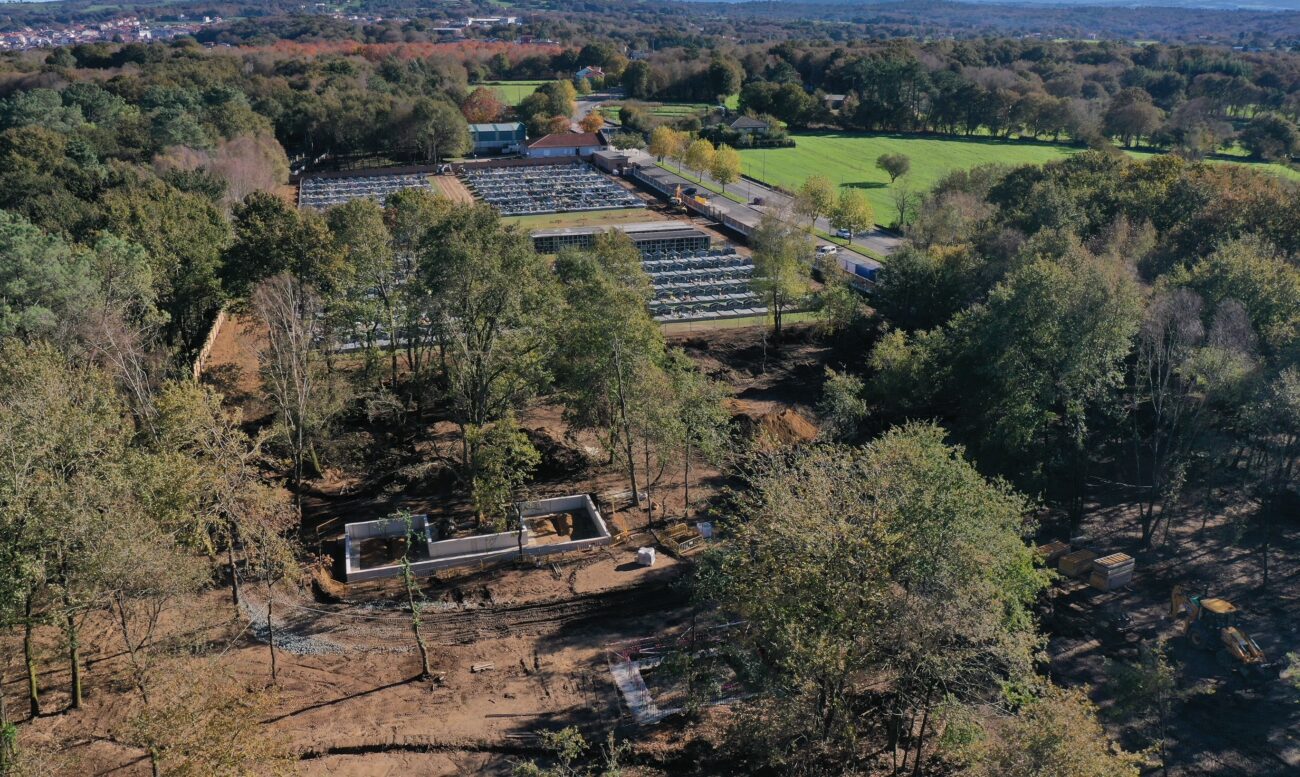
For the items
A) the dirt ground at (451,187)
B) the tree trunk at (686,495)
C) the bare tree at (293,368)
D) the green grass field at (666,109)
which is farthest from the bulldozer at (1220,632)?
the green grass field at (666,109)

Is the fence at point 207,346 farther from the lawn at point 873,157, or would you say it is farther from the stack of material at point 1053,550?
the lawn at point 873,157

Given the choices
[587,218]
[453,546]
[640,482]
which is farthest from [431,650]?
[587,218]

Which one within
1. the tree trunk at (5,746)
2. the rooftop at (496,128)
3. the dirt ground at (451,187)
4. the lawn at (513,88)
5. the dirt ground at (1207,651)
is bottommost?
the dirt ground at (1207,651)

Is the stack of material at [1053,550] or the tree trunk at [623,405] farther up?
the tree trunk at [623,405]

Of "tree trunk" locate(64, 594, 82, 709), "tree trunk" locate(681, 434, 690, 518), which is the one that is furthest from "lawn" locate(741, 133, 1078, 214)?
"tree trunk" locate(64, 594, 82, 709)

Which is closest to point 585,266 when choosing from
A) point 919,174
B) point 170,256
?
point 170,256

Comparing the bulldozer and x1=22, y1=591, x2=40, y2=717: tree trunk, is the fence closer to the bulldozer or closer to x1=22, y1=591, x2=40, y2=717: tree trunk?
x1=22, y1=591, x2=40, y2=717: tree trunk

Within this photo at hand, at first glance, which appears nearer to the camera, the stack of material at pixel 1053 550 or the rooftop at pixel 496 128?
the stack of material at pixel 1053 550

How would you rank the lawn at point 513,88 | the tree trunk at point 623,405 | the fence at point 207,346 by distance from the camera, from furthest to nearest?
the lawn at point 513,88
the fence at point 207,346
the tree trunk at point 623,405

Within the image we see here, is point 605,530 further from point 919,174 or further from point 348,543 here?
point 919,174
